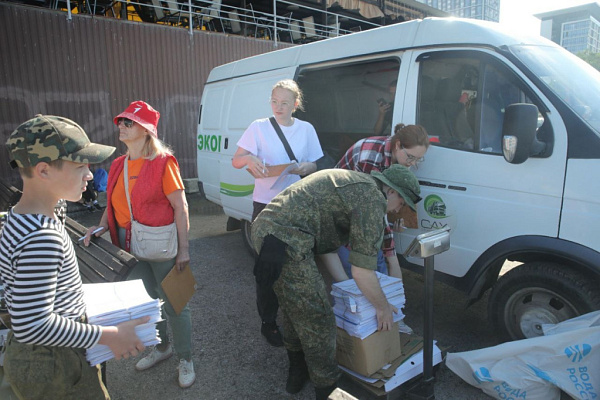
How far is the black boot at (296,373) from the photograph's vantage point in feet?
8.55

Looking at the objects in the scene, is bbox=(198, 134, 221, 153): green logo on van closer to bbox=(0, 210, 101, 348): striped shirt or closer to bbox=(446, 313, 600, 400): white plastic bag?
bbox=(446, 313, 600, 400): white plastic bag

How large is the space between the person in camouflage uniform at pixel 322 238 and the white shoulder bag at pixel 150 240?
1.88 feet

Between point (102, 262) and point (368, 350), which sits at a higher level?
point (102, 262)

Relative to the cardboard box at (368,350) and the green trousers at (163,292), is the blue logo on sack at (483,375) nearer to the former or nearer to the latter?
the cardboard box at (368,350)

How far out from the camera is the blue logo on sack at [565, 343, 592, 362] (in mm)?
2098

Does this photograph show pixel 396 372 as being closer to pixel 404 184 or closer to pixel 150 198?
pixel 404 184

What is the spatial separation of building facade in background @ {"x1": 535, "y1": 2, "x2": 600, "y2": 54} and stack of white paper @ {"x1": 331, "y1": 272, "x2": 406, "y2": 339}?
4199cm

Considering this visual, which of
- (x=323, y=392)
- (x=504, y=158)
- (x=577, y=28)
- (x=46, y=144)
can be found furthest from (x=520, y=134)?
(x=577, y=28)

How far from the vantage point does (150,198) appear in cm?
250

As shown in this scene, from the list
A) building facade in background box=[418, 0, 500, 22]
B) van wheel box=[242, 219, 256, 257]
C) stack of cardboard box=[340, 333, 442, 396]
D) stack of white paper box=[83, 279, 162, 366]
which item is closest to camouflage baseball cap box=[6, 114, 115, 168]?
stack of white paper box=[83, 279, 162, 366]

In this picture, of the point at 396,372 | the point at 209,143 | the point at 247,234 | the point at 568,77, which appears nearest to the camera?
the point at 396,372

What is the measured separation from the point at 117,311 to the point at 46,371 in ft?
0.92

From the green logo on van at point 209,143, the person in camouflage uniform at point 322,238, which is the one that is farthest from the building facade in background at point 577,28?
the person in camouflage uniform at point 322,238

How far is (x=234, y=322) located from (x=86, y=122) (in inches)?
250
